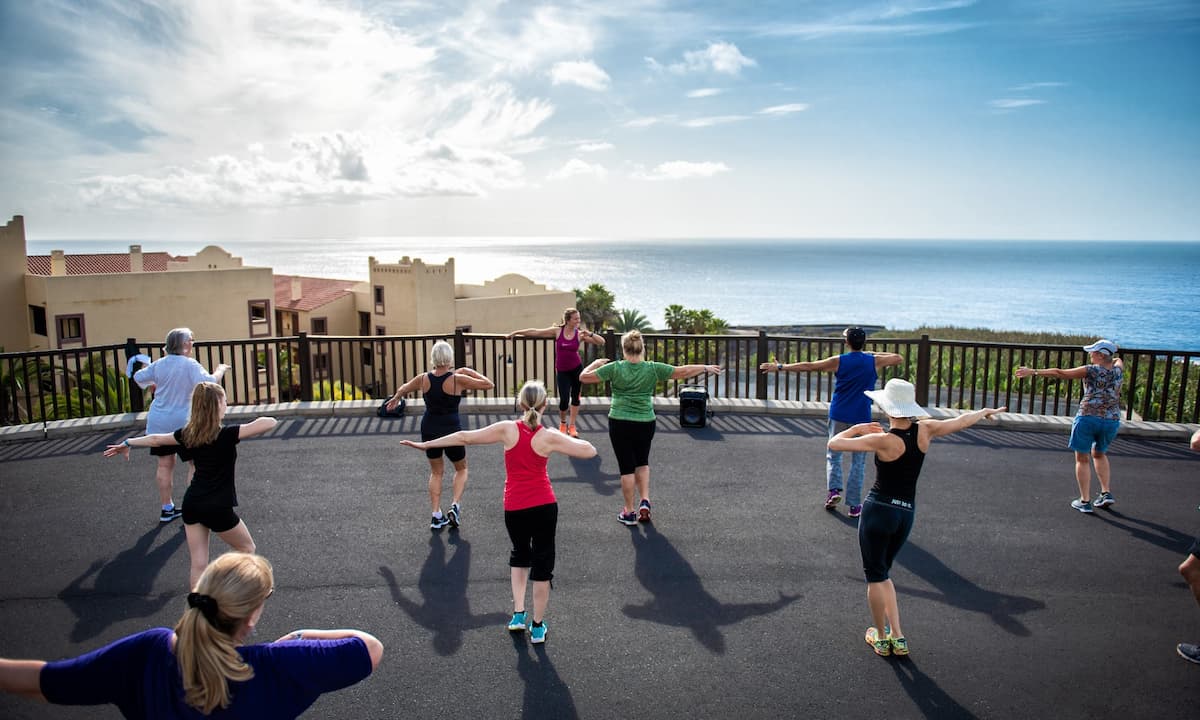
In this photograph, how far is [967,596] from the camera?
19.6 ft

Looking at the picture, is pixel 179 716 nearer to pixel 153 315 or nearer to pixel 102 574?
pixel 102 574

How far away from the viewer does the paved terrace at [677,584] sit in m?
4.69

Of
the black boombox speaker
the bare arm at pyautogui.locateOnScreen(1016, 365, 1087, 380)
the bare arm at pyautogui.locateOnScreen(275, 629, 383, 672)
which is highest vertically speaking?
the bare arm at pyautogui.locateOnScreen(1016, 365, 1087, 380)

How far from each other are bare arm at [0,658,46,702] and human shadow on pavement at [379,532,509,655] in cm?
280

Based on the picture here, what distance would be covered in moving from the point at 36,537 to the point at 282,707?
19.5 ft

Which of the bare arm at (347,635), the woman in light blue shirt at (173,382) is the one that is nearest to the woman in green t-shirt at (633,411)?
the woman in light blue shirt at (173,382)

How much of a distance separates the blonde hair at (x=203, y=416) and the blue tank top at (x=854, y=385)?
532 centimetres

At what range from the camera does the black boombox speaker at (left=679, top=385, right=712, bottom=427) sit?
35.2 feet

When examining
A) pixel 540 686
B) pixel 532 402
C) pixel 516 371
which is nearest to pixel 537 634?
pixel 540 686

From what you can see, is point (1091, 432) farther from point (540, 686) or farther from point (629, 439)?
point (540, 686)

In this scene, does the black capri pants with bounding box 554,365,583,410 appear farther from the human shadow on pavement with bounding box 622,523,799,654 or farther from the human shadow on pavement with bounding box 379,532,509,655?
the human shadow on pavement with bounding box 622,523,799,654

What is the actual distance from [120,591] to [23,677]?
392cm

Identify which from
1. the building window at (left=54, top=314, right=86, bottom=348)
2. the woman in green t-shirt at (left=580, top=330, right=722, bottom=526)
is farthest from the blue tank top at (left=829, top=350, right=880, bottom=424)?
the building window at (left=54, top=314, right=86, bottom=348)

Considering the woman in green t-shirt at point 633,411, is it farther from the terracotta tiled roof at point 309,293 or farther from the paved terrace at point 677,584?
the terracotta tiled roof at point 309,293
